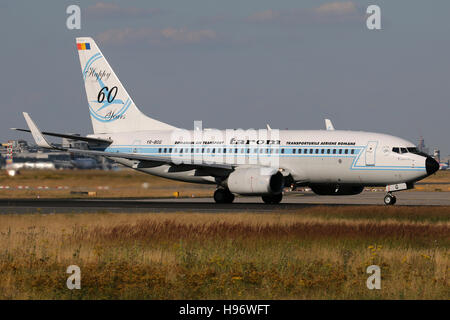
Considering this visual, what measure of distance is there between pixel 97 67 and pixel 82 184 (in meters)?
10.9

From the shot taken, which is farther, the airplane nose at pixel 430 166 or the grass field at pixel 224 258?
the airplane nose at pixel 430 166

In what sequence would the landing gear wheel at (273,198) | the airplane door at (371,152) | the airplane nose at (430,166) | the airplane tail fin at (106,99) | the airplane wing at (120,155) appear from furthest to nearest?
the airplane tail fin at (106,99), the landing gear wheel at (273,198), the airplane wing at (120,155), the airplane door at (371,152), the airplane nose at (430,166)

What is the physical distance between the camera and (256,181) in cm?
4125

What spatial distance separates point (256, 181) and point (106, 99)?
14855mm

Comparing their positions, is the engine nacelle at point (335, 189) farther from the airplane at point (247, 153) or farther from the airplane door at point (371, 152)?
the airplane door at point (371, 152)

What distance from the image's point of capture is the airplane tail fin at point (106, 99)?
166 feet

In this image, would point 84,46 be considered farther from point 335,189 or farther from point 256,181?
point 335,189

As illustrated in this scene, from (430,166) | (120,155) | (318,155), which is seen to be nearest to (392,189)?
(430,166)

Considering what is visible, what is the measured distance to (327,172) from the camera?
42250mm

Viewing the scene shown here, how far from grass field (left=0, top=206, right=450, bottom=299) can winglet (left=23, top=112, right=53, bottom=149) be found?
13766mm

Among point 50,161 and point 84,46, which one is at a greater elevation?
point 84,46

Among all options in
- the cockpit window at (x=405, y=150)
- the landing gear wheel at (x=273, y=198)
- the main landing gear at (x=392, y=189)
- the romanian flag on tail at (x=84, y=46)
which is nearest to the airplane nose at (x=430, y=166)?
the cockpit window at (x=405, y=150)

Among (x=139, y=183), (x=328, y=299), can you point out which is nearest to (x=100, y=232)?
(x=328, y=299)

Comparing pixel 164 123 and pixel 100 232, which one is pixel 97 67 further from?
pixel 100 232
